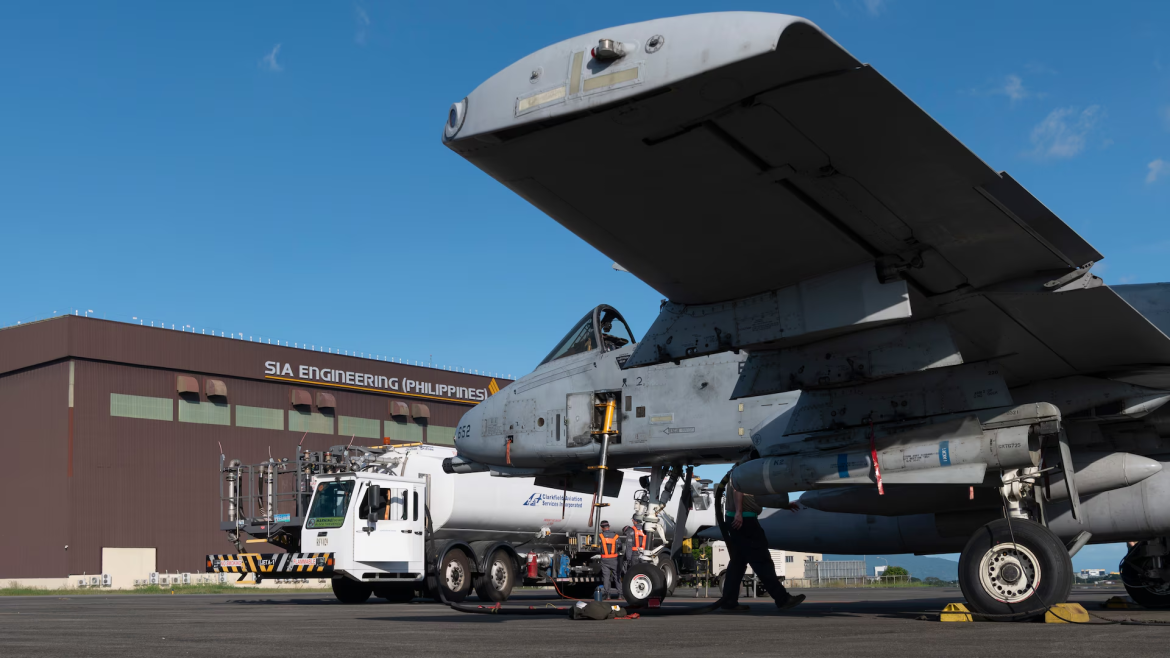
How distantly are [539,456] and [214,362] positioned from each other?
33.3m

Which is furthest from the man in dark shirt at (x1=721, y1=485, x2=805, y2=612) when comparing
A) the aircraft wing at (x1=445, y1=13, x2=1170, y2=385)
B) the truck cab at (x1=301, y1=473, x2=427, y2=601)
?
the truck cab at (x1=301, y1=473, x2=427, y2=601)

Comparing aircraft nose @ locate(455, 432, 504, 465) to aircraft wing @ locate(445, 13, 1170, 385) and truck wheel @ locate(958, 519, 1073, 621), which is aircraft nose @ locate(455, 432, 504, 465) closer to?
aircraft wing @ locate(445, 13, 1170, 385)

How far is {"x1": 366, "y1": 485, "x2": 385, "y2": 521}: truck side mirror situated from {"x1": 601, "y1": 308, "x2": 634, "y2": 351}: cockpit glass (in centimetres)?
602

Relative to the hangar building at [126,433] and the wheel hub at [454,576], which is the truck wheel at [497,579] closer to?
the wheel hub at [454,576]

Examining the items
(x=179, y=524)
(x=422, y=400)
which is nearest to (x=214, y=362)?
(x=179, y=524)

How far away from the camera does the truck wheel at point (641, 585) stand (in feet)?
35.0

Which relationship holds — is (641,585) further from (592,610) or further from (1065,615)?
(1065,615)

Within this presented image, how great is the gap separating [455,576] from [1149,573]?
36.7 ft

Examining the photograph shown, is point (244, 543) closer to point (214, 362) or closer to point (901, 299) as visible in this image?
point (901, 299)

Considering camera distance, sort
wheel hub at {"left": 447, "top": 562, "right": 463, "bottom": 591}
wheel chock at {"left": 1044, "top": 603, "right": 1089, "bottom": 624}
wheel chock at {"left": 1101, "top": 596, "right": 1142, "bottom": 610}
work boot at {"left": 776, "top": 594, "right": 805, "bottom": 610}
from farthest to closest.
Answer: wheel hub at {"left": 447, "top": 562, "right": 463, "bottom": 591}, work boot at {"left": 776, "top": 594, "right": 805, "bottom": 610}, wheel chock at {"left": 1101, "top": 596, "right": 1142, "bottom": 610}, wheel chock at {"left": 1044, "top": 603, "right": 1089, "bottom": 624}

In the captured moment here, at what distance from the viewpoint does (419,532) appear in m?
17.9

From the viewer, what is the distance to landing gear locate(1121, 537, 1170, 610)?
1207cm

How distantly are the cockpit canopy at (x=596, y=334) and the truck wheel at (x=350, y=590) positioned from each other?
7.37m

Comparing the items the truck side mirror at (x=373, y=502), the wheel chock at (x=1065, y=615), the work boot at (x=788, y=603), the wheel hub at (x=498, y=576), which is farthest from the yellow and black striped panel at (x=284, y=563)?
the wheel chock at (x=1065, y=615)
